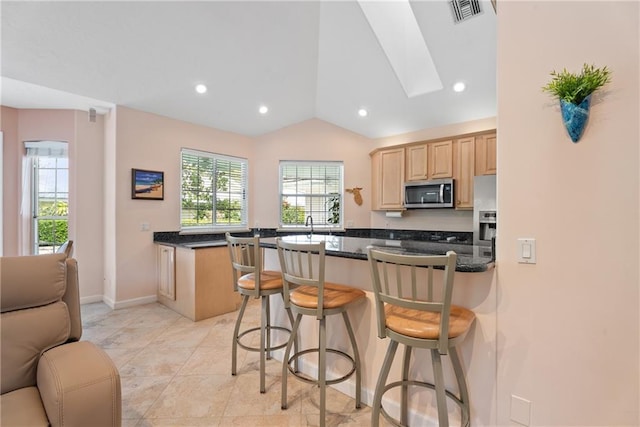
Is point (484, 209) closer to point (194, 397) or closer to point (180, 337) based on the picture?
point (194, 397)

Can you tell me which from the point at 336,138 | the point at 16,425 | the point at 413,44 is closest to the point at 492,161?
the point at 413,44

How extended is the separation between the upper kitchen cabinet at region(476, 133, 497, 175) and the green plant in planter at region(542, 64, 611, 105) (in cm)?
281

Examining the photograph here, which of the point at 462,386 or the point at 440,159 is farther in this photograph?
the point at 440,159

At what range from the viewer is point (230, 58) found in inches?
132

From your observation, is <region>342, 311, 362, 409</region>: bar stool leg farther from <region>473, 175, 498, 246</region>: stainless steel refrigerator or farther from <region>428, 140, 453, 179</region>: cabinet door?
<region>428, 140, 453, 179</region>: cabinet door

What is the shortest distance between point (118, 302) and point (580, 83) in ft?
15.9

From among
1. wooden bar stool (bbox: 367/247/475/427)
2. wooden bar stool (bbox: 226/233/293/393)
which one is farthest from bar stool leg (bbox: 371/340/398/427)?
wooden bar stool (bbox: 226/233/293/393)

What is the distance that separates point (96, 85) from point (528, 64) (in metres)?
4.19

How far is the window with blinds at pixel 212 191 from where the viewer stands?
14.6 ft

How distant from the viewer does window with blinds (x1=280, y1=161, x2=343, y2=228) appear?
17.4 ft

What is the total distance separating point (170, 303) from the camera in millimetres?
3846

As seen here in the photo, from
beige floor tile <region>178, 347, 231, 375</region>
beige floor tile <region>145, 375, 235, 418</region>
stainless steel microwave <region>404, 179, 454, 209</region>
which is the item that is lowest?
beige floor tile <region>178, 347, 231, 375</region>

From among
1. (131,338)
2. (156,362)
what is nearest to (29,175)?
(131,338)

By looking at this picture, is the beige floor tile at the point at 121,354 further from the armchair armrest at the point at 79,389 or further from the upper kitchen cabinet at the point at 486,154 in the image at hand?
the upper kitchen cabinet at the point at 486,154
